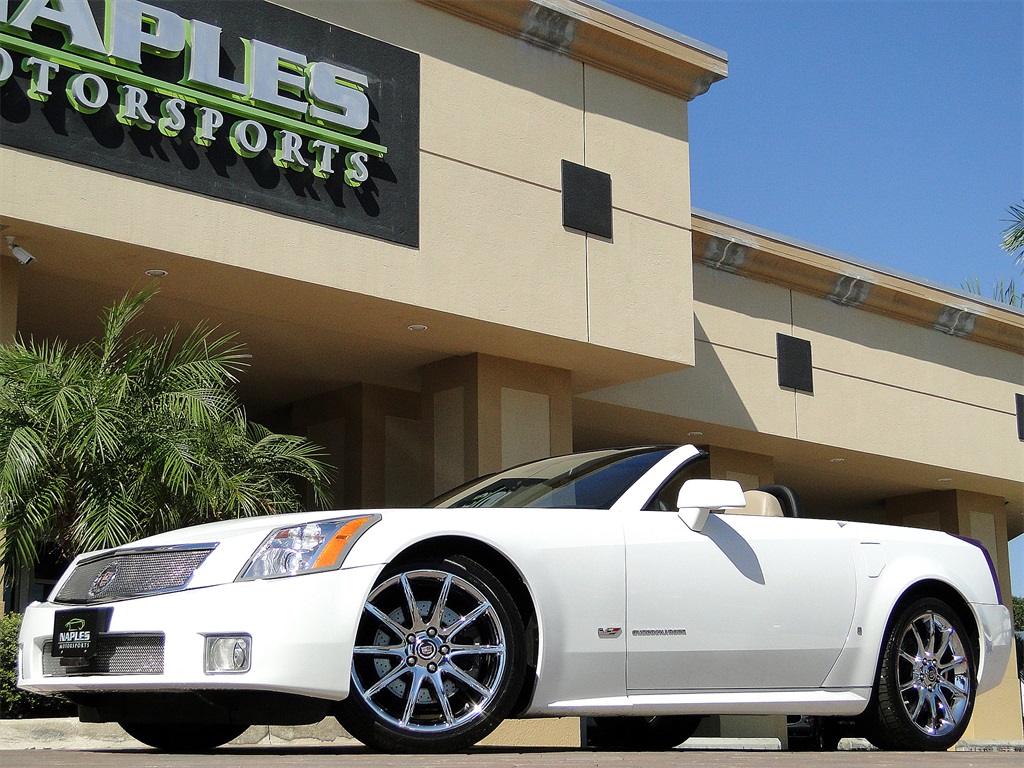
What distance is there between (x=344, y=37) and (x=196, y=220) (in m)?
2.56

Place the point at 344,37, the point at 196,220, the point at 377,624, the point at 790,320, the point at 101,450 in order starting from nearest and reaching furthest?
the point at 377,624, the point at 101,450, the point at 196,220, the point at 344,37, the point at 790,320

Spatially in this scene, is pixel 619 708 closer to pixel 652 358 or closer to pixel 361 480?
pixel 652 358

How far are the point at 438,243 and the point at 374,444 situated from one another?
4.31 meters

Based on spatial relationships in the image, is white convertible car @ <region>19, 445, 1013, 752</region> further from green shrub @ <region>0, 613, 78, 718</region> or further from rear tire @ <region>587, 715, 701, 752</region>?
green shrub @ <region>0, 613, 78, 718</region>

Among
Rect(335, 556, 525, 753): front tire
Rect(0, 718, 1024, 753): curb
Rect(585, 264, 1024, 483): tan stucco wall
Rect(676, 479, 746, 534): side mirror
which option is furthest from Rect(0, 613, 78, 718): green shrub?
Rect(585, 264, 1024, 483): tan stucco wall

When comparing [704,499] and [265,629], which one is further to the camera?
[704,499]

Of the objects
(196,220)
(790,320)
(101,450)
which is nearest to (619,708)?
(101,450)

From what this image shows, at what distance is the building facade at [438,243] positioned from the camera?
10992 millimetres

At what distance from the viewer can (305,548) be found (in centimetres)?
530

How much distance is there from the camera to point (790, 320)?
1884 cm

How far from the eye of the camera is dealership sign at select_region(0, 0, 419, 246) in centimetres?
1058

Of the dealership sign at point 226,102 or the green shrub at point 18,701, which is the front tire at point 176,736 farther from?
the dealership sign at point 226,102

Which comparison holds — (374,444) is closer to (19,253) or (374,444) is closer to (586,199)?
(586,199)

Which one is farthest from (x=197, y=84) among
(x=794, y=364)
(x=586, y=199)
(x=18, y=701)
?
(x=794, y=364)
